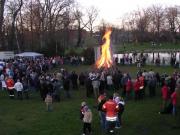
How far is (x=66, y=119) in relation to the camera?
22375mm

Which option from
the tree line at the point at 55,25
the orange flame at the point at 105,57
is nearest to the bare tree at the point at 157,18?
the tree line at the point at 55,25

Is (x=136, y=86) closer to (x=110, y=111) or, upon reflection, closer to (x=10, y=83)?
(x=10, y=83)

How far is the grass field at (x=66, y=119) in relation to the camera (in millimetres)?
19906

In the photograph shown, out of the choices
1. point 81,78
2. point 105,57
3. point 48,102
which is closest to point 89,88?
point 81,78

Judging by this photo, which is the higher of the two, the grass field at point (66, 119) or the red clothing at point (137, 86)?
the red clothing at point (137, 86)

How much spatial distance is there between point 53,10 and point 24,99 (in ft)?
154

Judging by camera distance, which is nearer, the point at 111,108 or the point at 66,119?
the point at 111,108

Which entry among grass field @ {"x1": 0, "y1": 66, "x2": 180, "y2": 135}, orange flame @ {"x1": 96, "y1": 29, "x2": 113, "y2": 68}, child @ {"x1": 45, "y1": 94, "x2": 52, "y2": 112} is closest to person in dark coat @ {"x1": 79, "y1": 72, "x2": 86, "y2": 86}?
grass field @ {"x1": 0, "y1": 66, "x2": 180, "y2": 135}

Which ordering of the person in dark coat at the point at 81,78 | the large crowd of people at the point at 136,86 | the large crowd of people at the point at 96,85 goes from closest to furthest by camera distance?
the large crowd of people at the point at 136,86, the large crowd of people at the point at 96,85, the person in dark coat at the point at 81,78

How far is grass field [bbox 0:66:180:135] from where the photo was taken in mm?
19906

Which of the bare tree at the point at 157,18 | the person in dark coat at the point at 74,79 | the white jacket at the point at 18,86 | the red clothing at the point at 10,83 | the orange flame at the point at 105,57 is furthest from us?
the bare tree at the point at 157,18

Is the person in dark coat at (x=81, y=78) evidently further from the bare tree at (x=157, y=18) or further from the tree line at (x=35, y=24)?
the bare tree at (x=157, y=18)

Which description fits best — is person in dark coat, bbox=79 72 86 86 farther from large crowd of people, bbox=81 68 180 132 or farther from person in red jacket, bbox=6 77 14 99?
person in red jacket, bbox=6 77 14 99

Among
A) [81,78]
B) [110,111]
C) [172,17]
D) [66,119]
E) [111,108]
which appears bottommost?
[66,119]
